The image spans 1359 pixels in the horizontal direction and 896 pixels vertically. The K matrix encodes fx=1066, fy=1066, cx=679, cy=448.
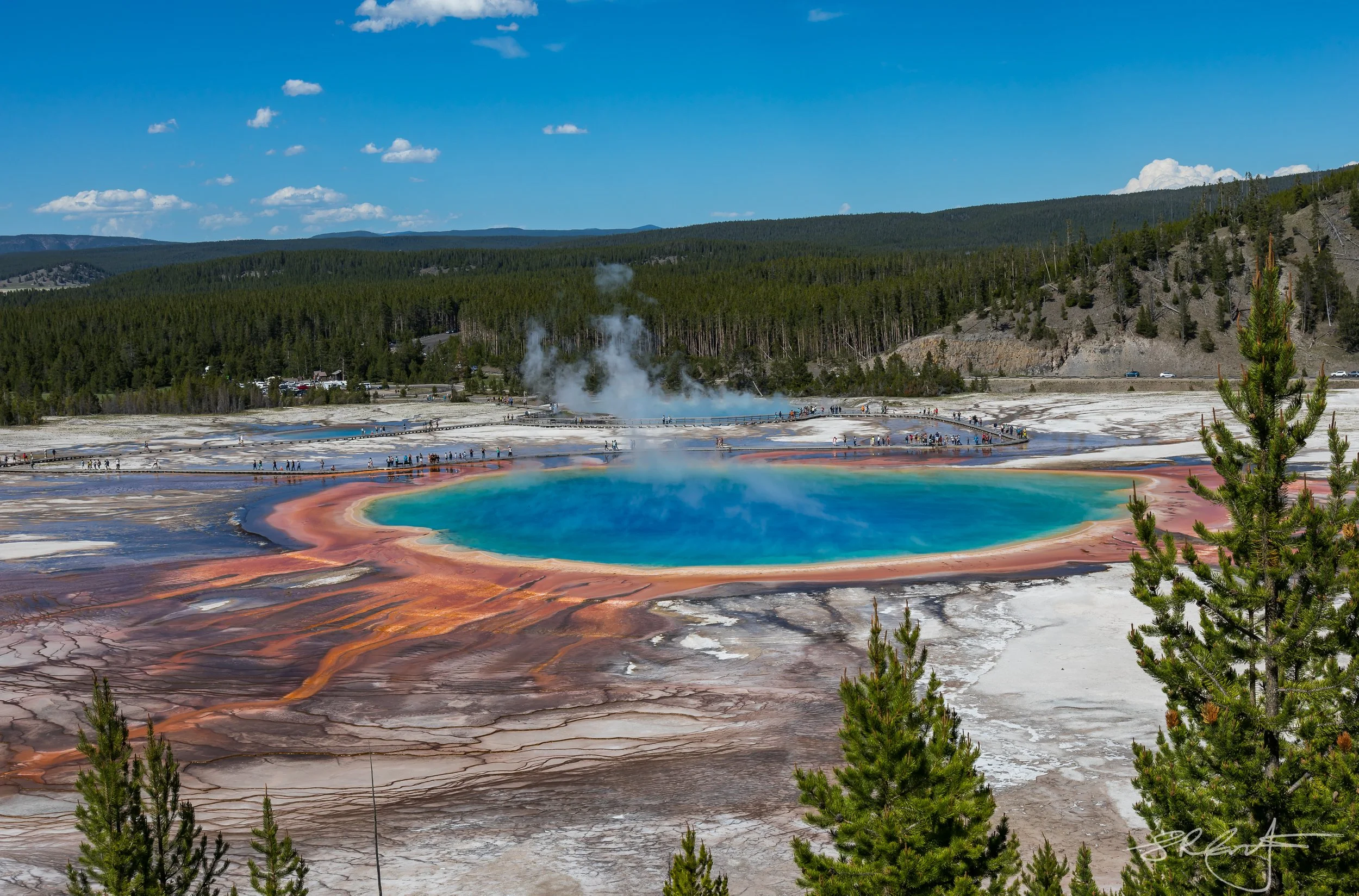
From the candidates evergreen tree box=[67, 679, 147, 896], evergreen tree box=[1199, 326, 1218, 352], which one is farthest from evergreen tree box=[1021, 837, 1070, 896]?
evergreen tree box=[1199, 326, 1218, 352]

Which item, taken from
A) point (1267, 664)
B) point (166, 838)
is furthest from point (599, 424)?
point (1267, 664)

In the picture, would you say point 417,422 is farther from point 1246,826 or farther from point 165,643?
point 1246,826

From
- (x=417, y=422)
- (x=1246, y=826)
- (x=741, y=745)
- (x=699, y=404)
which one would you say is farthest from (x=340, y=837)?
(x=699, y=404)

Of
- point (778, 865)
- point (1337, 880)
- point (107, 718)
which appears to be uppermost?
point (107, 718)

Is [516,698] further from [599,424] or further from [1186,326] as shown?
[1186,326]

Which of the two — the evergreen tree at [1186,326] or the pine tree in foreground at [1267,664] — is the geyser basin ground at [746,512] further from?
the evergreen tree at [1186,326]
